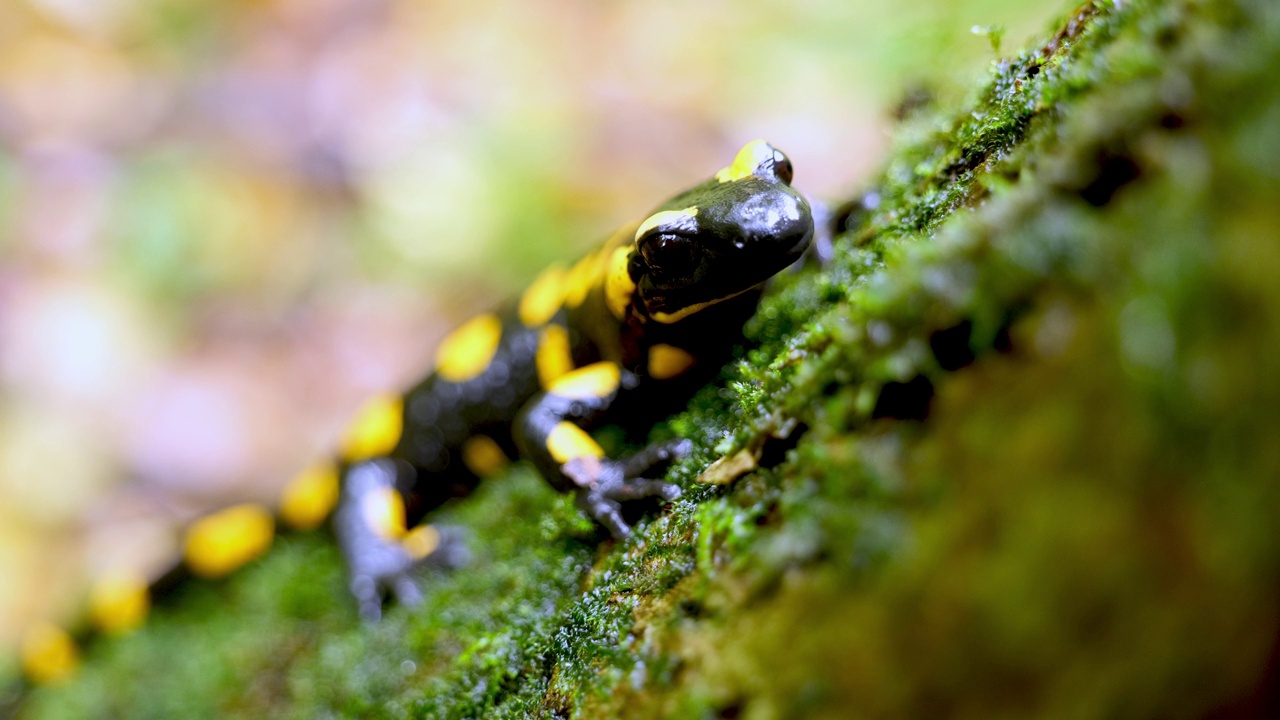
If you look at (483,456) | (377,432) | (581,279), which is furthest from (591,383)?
(377,432)

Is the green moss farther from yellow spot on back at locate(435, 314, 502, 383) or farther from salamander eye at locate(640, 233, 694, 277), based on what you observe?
yellow spot on back at locate(435, 314, 502, 383)

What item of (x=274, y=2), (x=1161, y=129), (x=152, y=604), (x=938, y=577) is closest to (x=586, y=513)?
(x=938, y=577)

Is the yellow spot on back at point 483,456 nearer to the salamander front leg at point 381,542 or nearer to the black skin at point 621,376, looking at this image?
the black skin at point 621,376

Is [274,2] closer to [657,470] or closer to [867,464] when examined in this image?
[657,470]

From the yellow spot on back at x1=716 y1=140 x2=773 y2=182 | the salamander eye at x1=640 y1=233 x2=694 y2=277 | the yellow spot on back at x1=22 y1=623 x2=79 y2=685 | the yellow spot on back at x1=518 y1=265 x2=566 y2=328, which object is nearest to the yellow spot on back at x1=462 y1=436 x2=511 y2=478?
the yellow spot on back at x1=518 y1=265 x2=566 y2=328

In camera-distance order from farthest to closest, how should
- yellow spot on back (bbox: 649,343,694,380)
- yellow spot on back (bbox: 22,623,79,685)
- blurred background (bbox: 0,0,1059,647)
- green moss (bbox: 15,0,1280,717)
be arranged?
1. blurred background (bbox: 0,0,1059,647)
2. yellow spot on back (bbox: 22,623,79,685)
3. yellow spot on back (bbox: 649,343,694,380)
4. green moss (bbox: 15,0,1280,717)
